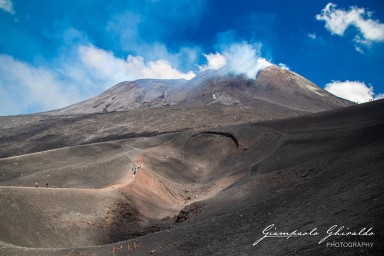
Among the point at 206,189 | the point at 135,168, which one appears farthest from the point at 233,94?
the point at 206,189

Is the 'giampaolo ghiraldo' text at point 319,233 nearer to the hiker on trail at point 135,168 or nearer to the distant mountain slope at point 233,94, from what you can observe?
the hiker on trail at point 135,168

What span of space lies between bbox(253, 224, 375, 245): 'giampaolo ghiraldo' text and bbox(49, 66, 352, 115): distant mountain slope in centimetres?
6984

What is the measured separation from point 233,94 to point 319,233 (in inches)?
3405

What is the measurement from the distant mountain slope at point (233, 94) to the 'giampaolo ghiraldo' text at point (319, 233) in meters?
69.8

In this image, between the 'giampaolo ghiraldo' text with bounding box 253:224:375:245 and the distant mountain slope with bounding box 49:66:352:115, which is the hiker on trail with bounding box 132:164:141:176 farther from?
the distant mountain slope with bounding box 49:66:352:115

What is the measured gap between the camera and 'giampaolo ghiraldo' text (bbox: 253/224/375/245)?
9492 mm

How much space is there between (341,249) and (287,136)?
27.9m

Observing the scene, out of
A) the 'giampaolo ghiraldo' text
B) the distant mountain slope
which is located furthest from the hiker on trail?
the distant mountain slope

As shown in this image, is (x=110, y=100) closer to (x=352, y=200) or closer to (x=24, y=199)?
(x=24, y=199)

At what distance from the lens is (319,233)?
36.4 feet

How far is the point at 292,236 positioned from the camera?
11.9 metres

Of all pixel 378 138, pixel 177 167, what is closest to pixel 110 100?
pixel 177 167

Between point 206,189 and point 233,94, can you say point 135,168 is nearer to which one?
point 206,189

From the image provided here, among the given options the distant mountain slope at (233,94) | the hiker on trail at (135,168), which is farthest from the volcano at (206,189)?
the distant mountain slope at (233,94)
